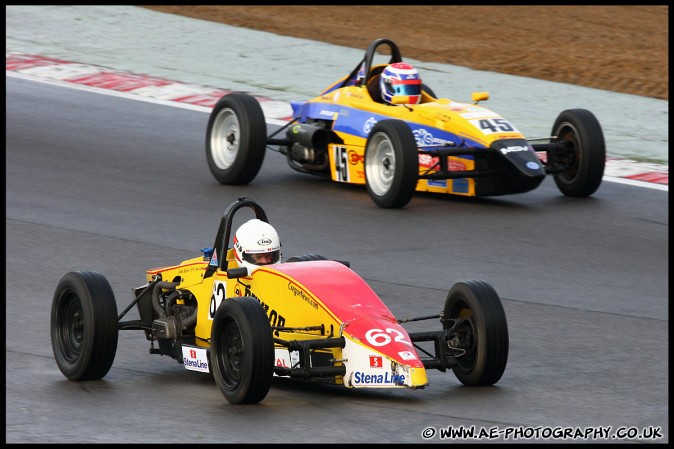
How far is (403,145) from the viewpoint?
15.2 m

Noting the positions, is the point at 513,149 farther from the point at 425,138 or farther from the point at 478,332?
the point at 478,332

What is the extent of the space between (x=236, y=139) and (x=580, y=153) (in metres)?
3.92

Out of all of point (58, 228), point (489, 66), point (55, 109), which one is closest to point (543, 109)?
point (489, 66)

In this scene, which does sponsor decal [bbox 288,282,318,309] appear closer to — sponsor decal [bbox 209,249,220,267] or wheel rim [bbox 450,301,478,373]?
sponsor decal [bbox 209,249,220,267]

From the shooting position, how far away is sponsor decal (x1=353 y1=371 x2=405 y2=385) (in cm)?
894

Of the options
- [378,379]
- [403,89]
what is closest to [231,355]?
[378,379]

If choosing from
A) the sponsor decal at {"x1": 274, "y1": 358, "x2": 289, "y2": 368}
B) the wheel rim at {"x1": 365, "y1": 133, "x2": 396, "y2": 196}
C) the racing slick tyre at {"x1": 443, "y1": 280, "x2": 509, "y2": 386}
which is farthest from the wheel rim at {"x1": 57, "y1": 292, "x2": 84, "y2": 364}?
the wheel rim at {"x1": 365, "y1": 133, "x2": 396, "y2": 196}

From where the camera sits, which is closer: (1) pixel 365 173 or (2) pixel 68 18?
(1) pixel 365 173

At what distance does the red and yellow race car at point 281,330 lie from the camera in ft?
29.4

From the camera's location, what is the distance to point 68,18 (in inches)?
1030

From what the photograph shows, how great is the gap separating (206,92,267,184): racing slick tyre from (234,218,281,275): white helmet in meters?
6.74

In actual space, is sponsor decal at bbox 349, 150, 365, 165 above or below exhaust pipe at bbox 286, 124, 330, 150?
below

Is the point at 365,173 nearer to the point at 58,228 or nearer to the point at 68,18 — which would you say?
the point at 58,228

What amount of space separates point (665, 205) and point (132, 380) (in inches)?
326
